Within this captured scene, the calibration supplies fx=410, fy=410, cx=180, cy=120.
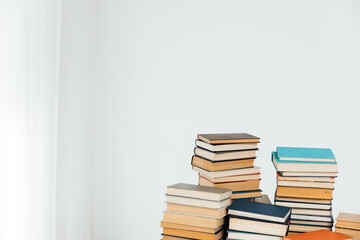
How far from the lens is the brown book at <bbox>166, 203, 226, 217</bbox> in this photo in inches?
64.3

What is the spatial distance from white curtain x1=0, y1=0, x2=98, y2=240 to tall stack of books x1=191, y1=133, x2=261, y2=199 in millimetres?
Result: 917

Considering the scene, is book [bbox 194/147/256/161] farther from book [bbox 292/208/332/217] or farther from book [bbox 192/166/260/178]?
book [bbox 292/208/332/217]

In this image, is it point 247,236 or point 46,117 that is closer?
point 247,236

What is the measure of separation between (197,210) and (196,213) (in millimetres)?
13

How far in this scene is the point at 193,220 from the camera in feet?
5.44

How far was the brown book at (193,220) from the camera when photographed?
5.35ft

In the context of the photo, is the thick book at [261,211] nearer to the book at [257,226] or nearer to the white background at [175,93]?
the book at [257,226]

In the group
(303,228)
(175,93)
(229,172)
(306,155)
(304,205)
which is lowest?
(303,228)

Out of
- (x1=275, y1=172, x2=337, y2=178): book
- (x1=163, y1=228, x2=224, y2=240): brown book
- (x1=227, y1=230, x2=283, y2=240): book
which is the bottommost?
(x1=163, y1=228, x2=224, y2=240): brown book

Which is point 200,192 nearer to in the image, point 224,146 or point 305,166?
point 224,146

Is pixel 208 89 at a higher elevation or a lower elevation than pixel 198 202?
higher

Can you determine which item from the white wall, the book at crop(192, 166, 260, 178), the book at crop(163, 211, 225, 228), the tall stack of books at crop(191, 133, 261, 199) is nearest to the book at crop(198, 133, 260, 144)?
the tall stack of books at crop(191, 133, 261, 199)

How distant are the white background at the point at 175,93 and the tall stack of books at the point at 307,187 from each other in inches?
46.5

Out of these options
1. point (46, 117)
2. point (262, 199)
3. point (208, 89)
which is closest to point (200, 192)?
point (262, 199)
